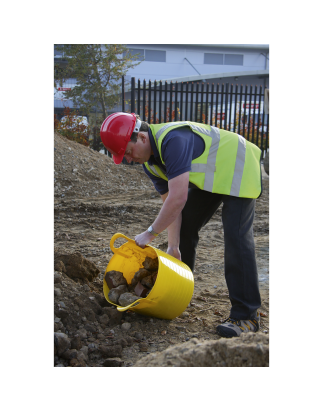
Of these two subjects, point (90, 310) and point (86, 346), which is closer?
point (86, 346)

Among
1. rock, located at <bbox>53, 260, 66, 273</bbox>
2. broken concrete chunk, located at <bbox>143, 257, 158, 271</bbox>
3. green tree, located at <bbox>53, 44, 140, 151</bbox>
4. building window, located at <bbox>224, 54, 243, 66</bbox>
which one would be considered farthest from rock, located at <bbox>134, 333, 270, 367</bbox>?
building window, located at <bbox>224, 54, 243, 66</bbox>

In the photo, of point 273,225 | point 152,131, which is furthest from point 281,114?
point 152,131

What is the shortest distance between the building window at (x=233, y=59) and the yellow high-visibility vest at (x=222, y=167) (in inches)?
1001

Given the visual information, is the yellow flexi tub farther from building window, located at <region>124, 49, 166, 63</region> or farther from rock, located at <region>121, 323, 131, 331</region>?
building window, located at <region>124, 49, 166, 63</region>

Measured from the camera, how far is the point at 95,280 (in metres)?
3.47

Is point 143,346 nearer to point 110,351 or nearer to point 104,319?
point 110,351

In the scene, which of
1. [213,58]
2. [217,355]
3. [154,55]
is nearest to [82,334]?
[217,355]

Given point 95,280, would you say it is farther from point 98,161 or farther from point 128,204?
point 98,161

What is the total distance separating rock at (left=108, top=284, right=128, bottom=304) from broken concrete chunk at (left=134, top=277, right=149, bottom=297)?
98 millimetres

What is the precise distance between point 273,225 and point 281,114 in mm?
485

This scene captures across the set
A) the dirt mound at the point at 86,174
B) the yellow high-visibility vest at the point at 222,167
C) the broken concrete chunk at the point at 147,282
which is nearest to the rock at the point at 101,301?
the broken concrete chunk at the point at 147,282

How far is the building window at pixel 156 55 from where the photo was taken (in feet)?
79.4

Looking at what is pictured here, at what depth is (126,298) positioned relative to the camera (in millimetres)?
2785

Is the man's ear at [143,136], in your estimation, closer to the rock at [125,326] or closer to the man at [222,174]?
the man at [222,174]
